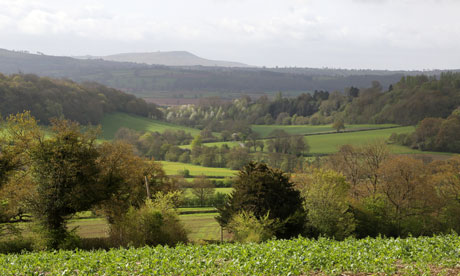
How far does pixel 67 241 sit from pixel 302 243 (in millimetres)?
20444

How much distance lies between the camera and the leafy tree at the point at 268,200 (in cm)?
3591

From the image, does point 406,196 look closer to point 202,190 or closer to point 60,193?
point 202,190

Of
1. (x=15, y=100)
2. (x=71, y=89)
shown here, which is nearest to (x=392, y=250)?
(x=15, y=100)

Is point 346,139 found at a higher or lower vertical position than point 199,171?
higher

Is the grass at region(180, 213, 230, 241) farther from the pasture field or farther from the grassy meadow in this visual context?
the grassy meadow

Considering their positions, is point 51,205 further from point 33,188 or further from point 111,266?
point 111,266

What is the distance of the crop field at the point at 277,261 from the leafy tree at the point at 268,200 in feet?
58.4

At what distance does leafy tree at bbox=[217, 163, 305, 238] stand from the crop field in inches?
701

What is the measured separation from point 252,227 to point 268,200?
4294 mm

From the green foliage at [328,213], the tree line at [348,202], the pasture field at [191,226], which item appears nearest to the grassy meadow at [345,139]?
the tree line at [348,202]

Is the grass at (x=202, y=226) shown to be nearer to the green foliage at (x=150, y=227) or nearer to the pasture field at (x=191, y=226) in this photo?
the pasture field at (x=191, y=226)

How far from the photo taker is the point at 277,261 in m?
14.5

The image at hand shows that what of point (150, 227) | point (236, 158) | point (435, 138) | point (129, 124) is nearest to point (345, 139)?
point (435, 138)

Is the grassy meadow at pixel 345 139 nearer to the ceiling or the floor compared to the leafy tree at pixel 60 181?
nearer to the floor
